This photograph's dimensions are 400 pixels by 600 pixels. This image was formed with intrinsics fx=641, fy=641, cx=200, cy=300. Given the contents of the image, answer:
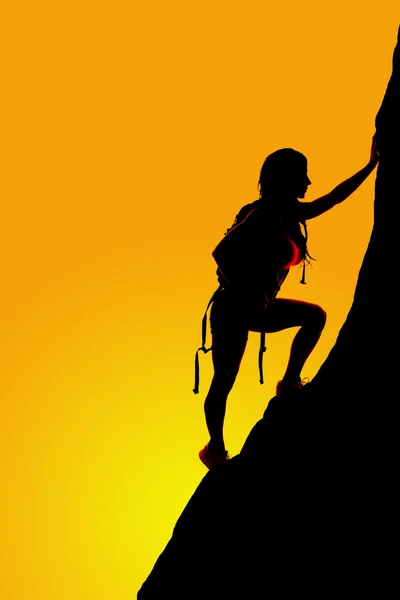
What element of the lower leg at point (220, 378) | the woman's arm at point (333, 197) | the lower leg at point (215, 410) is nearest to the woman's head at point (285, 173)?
the woman's arm at point (333, 197)

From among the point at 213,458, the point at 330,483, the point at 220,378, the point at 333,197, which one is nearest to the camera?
the point at 330,483

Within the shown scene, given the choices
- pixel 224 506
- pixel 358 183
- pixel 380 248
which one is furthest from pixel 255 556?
pixel 358 183

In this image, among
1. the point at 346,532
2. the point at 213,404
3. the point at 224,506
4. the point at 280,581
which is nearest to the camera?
the point at 346,532

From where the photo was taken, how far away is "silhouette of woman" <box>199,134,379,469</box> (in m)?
5.86

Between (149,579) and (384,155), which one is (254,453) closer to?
(149,579)

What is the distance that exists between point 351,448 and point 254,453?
1.35 m

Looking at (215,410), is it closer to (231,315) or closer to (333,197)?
(231,315)

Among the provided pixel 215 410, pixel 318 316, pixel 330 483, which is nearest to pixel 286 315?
pixel 318 316

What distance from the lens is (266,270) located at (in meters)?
6.03

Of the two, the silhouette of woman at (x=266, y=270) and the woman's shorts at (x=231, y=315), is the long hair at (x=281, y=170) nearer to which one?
the silhouette of woman at (x=266, y=270)

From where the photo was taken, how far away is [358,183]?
5973 mm

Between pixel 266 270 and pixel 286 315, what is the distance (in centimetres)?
48

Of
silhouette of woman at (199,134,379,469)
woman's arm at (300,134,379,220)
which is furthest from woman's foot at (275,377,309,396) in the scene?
woman's arm at (300,134,379,220)

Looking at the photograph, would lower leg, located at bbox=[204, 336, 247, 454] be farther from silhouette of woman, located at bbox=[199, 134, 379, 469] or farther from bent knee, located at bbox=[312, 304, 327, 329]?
bent knee, located at bbox=[312, 304, 327, 329]
